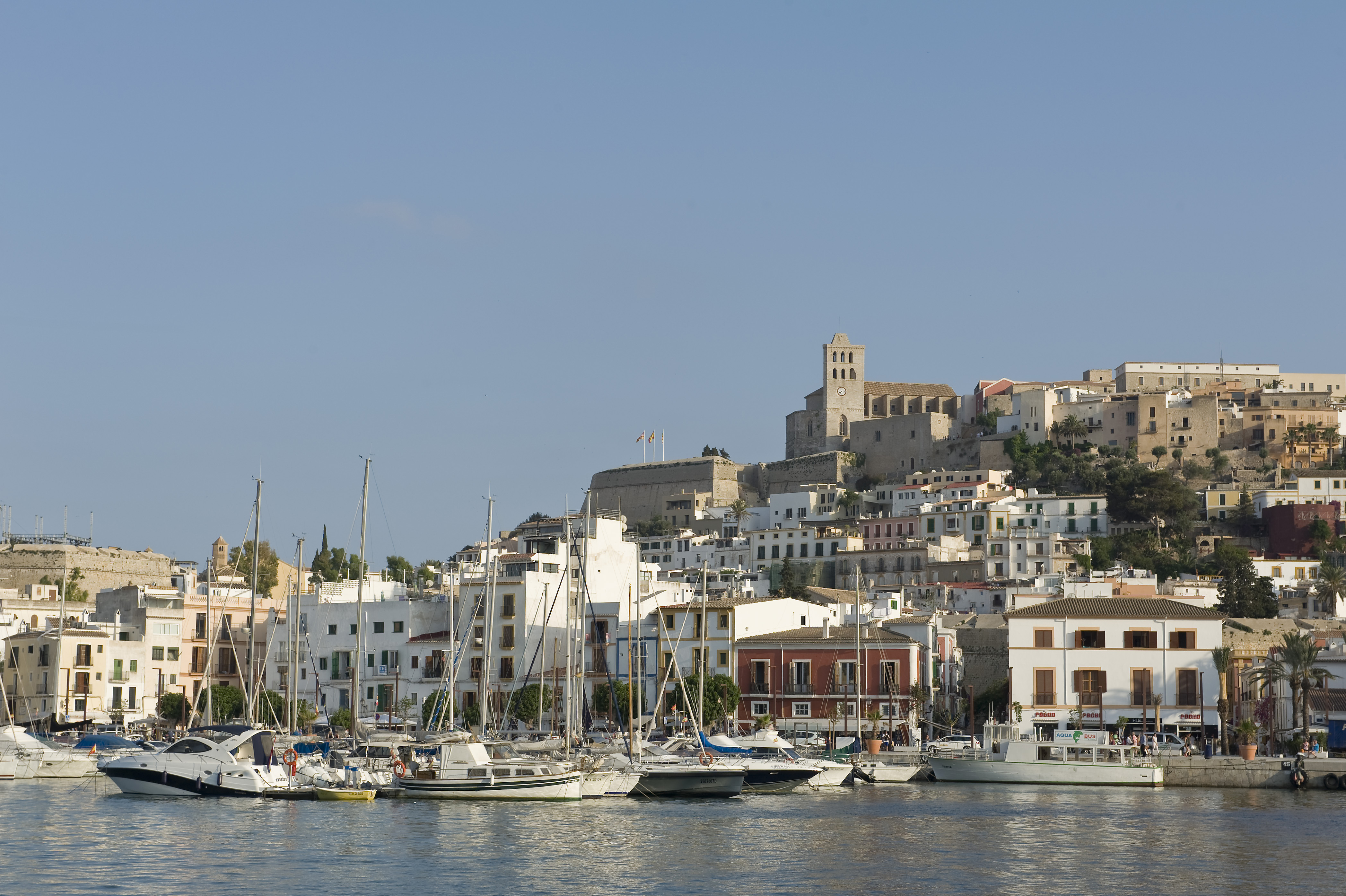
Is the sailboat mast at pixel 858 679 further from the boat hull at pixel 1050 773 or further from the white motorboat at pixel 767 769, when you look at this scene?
the white motorboat at pixel 767 769

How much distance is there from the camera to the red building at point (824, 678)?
68.4 m

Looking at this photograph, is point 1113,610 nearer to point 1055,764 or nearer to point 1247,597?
point 1055,764

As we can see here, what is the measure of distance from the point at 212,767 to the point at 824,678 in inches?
1071

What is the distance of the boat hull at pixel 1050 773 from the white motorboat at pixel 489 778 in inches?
634

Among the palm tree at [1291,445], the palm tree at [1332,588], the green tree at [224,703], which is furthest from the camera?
the palm tree at [1291,445]

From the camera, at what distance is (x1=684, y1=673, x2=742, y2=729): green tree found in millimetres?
65000

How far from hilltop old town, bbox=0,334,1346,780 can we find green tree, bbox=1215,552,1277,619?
0.32 meters

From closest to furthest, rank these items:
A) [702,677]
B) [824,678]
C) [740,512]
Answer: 1. [702,677]
2. [824,678]
3. [740,512]

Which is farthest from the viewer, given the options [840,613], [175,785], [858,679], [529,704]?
[840,613]

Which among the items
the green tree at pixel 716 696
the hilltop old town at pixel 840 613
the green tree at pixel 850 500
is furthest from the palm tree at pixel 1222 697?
the green tree at pixel 850 500

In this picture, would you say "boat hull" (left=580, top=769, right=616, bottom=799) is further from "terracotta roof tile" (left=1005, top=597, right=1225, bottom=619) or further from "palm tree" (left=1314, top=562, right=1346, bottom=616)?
"palm tree" (left=1314, top=562, right=1346, bottom=616)

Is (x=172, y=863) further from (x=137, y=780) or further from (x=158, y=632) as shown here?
Answer: (x=158, y=632)

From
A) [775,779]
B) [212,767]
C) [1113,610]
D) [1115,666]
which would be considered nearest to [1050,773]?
[1115,666]

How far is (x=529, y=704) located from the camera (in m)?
66.7
